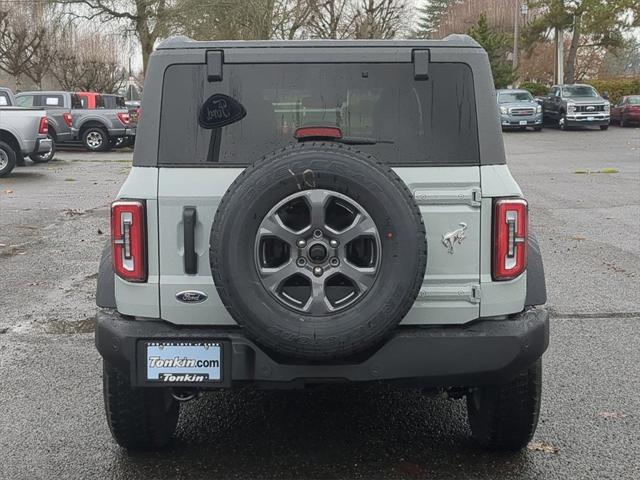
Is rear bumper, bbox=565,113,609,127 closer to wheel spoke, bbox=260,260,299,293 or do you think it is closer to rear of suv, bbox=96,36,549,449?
rear of suv, bbox=96,36,549,449

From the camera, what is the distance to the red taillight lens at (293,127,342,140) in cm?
337

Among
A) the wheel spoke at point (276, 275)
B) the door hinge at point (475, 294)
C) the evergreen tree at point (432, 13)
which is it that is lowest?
the door hinge at point (475, 294)

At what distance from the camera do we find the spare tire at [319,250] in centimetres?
299

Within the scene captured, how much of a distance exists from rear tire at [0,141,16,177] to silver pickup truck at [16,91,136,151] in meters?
6.37

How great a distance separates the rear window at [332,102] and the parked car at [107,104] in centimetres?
2248

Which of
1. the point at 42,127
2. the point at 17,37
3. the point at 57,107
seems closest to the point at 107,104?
the point at 57,107

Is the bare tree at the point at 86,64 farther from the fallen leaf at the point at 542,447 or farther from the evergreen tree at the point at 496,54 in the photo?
the fallen leaf at the point at 542,447

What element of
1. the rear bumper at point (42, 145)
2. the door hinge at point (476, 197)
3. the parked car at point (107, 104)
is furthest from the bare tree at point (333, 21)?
the door hinge at point (476, 197)

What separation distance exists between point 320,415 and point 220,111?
1.79m

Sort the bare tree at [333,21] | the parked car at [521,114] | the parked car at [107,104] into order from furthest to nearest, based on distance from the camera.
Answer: the bare tree at [333,21], the parked car at [521,114], the parked car at [107,104]

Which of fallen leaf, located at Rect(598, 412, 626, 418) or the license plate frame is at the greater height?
the license plate frame

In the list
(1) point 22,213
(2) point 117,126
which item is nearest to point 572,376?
(1) point 22,213

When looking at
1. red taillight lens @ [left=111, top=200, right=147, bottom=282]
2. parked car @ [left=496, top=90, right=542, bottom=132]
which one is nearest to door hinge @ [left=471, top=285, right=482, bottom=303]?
red taillight lens @ [left=111, top=200, right=147, bottom=282]

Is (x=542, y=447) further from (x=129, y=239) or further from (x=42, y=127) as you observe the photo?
(x=42, y=127)
